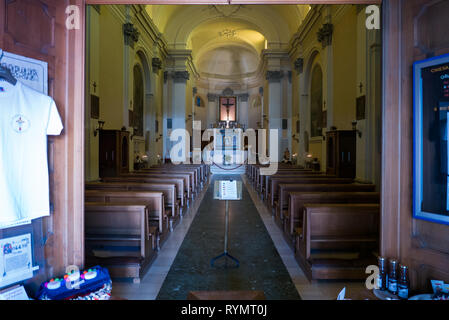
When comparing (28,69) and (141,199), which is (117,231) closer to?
(141,199)

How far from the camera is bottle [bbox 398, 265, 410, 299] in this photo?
2.55m

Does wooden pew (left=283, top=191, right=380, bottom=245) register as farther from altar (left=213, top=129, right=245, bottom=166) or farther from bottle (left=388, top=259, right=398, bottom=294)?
altar (left=213, top=129, right=245, bottom=166)

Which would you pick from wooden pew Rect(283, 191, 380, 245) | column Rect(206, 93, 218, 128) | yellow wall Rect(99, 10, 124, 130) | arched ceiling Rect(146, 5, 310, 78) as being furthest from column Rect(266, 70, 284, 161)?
wooden pew Rect(283, 191, 380, 245)

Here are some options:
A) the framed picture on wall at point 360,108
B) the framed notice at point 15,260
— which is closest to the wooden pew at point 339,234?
the framed notice at point 15,260

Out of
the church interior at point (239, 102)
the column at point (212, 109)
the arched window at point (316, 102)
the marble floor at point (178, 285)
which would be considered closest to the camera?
the marble floor at point (178, 285)

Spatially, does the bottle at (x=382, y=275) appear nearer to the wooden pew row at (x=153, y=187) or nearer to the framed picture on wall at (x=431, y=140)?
the framed picture on wall at (x=431, y=140)

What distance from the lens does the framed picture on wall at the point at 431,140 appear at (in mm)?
2396

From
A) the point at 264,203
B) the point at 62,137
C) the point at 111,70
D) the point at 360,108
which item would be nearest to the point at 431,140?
the point at 62,137

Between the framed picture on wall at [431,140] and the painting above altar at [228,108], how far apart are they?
2214 cm

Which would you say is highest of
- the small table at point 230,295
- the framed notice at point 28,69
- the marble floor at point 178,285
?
the framed notice at point 28,69

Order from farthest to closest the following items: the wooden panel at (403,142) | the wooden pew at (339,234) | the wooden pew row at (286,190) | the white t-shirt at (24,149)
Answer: the wooden pew row at (286,190) → the wooden pew at (339,234) → the wooden panel at (403,142) → the white t-shirt at (24,149)

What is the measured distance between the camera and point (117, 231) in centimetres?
375

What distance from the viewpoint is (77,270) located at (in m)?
2.59

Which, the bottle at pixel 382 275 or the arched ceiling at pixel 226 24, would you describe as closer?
the bottle at pixel 382 275
